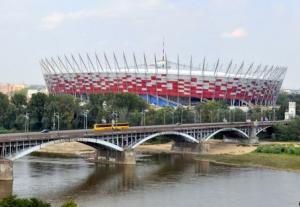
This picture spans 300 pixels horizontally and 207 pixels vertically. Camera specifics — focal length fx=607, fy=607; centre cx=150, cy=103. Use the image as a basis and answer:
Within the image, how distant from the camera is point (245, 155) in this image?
75188 mm

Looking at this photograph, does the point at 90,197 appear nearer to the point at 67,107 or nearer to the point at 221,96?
the point at 67,107

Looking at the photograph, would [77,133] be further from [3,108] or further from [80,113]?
[3,108]

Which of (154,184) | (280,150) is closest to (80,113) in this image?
(280,150)

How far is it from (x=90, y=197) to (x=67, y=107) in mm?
51079

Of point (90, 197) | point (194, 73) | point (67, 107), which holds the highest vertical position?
point (194, 73)

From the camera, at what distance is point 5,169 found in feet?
167

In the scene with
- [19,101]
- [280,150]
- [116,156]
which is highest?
[19,101]

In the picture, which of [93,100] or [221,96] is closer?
[93,100]

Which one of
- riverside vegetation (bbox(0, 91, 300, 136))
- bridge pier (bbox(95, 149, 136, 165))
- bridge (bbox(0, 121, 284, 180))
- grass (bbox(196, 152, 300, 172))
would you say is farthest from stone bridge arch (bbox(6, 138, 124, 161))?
riverside vegetation (bbox(0, 91, 300, 136))

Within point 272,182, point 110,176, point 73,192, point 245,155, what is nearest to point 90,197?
point 73,192

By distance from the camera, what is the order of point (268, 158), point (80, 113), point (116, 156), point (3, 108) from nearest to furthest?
point (116, 156), point (268, 158), point (80, 113), point (3, 108)

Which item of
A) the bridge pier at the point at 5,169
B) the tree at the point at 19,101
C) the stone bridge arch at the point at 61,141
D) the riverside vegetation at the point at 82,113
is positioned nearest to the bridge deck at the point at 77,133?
the stone bridge arch at the point at 61,141

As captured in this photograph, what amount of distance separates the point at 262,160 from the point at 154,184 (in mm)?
21022

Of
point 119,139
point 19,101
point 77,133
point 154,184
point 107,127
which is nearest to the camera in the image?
point 154,184
